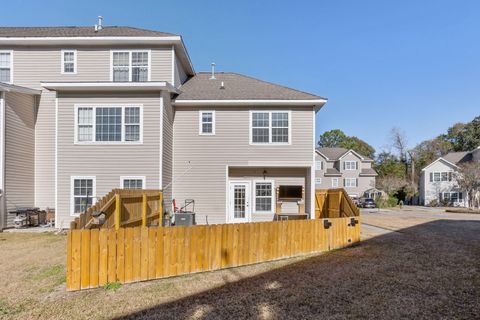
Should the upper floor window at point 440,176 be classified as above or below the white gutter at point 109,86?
below

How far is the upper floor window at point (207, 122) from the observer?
13.9 metres

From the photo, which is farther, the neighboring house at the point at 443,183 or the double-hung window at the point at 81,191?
the neighboring house at the point at 443,183

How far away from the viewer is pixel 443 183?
4103 centimetres

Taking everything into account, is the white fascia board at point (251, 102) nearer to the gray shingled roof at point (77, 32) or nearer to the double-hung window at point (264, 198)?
the gray shingled roof at point (77, 32)

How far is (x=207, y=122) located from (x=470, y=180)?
1478 inches

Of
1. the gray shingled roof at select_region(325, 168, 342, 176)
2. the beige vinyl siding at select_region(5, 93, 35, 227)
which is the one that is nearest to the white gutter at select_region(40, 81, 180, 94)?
the beige vinyl siding at select_region(5, 93, 35, 227)

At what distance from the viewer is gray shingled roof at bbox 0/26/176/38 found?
46.1 ft

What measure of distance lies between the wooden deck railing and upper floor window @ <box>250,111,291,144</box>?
5.34 meters

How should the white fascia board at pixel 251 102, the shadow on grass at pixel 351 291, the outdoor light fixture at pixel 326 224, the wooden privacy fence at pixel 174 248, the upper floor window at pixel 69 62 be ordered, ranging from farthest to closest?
1. the upper floor window at pixel 69 62
2. the white fascia board at pixel 251 102
3. the outdoor light fixture at pixel 326 224
4. the wooden privacy fence at pixel 174 248
5. the shadow on grass at pixel 351 291

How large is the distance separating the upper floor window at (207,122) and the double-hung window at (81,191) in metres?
5.23

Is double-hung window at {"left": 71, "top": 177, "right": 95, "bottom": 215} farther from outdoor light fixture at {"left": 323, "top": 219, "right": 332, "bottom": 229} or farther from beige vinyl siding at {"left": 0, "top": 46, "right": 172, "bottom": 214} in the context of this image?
outdoor light fixture at {"left": 323, "top": 219, "right": 332, "bottom": 229}

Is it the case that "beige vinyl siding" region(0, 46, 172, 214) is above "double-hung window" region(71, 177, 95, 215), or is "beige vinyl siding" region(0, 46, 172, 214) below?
above

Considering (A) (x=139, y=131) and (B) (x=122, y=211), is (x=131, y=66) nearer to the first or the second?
(A) (x=139, y=131)

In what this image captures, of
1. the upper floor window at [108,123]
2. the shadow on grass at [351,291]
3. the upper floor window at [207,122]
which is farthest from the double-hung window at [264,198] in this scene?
the upper floor window at [108,123]
